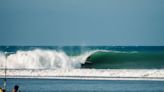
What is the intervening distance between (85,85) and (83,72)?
9.97m

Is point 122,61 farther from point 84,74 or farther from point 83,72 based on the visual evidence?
point 84,74

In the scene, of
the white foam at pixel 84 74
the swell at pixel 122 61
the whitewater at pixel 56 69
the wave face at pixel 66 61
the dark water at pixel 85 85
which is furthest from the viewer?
the swell at pixel 122 61

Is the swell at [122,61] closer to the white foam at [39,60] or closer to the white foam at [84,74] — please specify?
the white foam at [39,60]

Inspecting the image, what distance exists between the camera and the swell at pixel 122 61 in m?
60.9

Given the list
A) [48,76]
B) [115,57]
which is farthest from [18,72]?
[115,57]

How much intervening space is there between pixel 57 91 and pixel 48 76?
11.0 metres

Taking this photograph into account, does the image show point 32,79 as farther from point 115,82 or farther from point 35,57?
point 35,57

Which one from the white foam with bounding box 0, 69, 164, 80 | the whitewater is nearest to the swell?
the whitewater

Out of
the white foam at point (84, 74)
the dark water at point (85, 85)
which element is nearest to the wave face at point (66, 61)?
the white foam at point (84, 74)

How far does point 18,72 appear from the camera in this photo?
4997 cm

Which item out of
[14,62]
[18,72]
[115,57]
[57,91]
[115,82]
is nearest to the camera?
[57,91]

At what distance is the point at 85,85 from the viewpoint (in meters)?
39.9

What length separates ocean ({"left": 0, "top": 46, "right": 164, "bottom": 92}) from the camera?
39.1 meters

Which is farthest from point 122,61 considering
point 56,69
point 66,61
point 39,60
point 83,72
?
point 83,72
